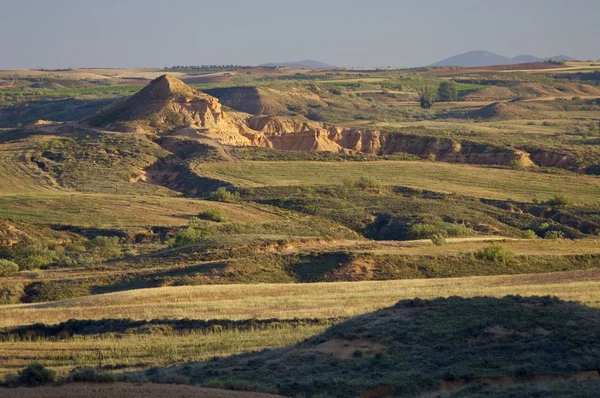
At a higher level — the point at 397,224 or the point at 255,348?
the point at 255,348

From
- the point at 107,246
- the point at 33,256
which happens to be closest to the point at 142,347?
the point at 33,256

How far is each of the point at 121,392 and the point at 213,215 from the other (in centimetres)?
3289

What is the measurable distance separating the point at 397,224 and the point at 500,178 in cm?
1483

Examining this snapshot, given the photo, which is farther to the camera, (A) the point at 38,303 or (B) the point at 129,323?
(A) the point at 38,303

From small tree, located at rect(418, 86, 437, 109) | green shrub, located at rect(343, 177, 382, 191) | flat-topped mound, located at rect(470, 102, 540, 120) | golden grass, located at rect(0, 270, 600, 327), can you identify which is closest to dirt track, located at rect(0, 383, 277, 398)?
golden grass, located at rect(0, 270, 600, 327)

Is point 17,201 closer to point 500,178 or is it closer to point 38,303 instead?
point 38,303

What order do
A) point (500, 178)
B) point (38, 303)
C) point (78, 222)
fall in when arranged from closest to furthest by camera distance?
point (38, 303), point (78, 222), point (500, 178)

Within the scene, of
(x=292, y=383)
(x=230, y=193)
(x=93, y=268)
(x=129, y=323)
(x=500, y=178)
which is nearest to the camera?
(x=292, y=383)

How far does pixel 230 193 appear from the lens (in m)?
53.1

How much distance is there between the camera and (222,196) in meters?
51.8

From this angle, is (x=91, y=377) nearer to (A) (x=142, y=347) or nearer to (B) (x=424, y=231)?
(A) (x=142, y=347)

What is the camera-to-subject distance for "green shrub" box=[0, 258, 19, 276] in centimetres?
3319

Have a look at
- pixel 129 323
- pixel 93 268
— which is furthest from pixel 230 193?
pixel 129 323

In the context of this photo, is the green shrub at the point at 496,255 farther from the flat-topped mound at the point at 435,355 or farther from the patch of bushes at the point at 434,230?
the flat-topped mound at the point at 435,355
